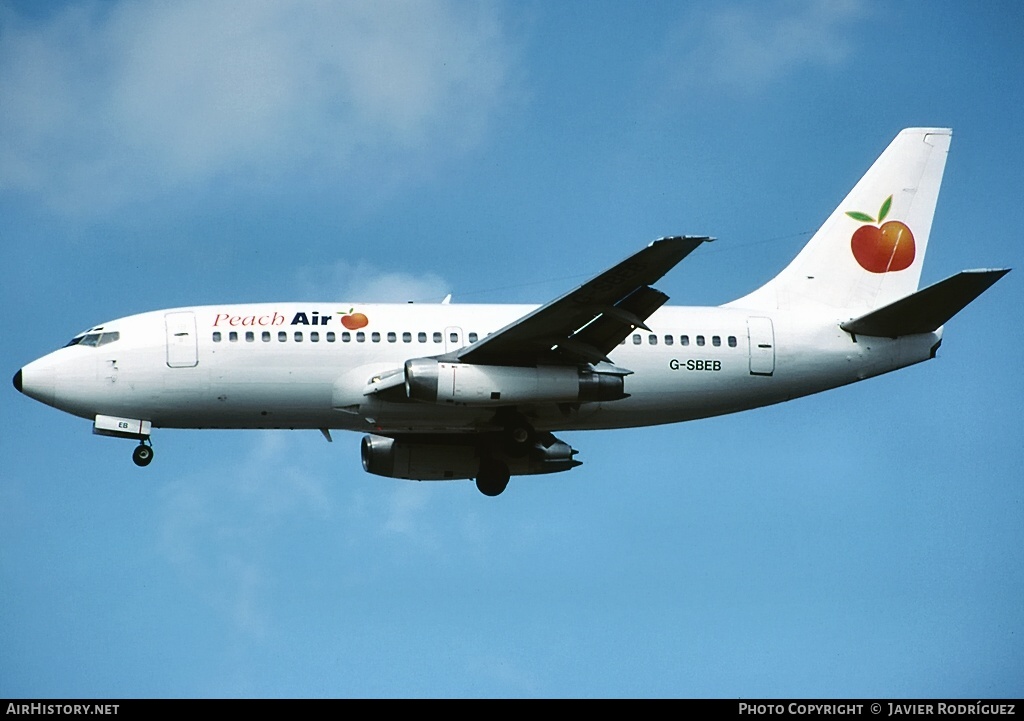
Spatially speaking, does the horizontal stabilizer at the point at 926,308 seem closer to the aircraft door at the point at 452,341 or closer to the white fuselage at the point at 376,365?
the white fuselage at the point at 376,365

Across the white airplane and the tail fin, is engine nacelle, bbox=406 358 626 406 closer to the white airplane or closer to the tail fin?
the white airplane

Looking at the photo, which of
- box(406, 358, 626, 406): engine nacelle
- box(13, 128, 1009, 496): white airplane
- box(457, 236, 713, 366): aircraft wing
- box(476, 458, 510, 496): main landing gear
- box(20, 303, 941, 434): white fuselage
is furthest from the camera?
box(476, 458, 510, 496): main landing gear

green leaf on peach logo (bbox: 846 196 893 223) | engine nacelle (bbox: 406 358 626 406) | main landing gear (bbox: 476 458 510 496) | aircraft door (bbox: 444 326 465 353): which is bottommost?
main landing gear (bbox: 476 458 510 496)

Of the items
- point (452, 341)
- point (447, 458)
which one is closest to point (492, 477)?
point (447, 458)

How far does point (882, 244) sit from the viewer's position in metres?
50.8

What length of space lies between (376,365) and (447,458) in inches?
209

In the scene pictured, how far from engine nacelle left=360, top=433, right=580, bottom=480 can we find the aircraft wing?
16.6 ft

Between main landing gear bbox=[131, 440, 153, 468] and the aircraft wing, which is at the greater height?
the aircraft wing

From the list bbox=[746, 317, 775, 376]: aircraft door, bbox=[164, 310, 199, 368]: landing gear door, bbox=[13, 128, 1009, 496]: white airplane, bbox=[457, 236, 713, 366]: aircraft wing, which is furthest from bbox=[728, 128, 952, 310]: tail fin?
bbox=[164, 310, 199, 368]: landing gear door

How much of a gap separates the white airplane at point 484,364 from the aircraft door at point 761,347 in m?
0.05

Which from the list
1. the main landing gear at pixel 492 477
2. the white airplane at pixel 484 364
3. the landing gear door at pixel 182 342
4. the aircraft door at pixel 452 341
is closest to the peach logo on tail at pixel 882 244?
Result: the white airplane at pixel 484 364

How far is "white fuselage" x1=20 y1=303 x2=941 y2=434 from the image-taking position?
44.8 m
